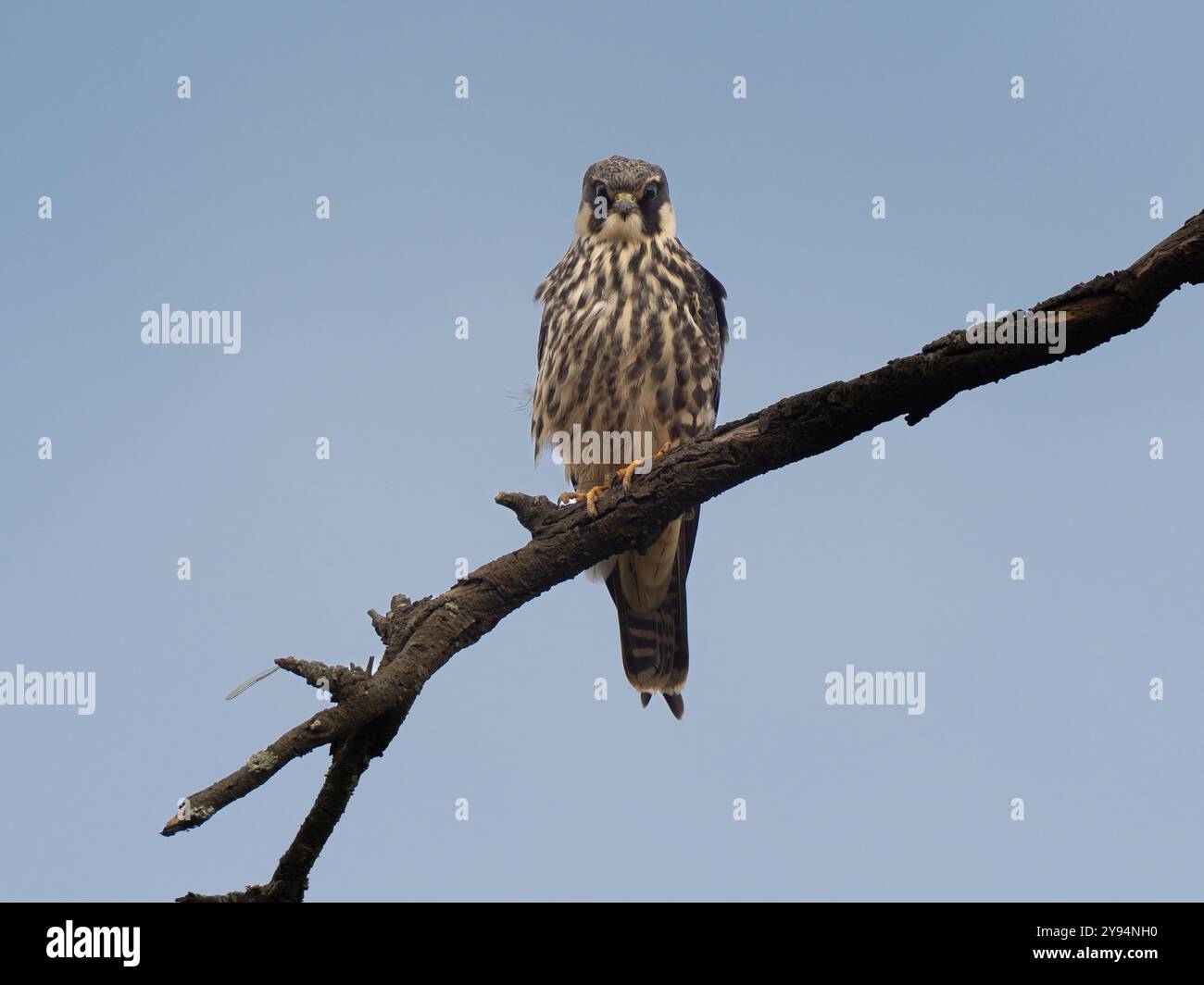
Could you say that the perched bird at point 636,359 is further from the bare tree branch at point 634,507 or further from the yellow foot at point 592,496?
the bare tree branch at point 634,507

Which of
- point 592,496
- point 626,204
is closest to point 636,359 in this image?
point 626,204

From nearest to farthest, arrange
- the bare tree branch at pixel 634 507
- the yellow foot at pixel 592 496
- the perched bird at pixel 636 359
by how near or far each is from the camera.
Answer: the bare tree branch at pixel 634 507
the yellow foot at pixel 592 496
the perched bird at pixel 636 359

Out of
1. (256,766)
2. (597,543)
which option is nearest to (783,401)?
(597,543)

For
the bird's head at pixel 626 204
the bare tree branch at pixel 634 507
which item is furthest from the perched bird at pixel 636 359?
the bare tree branch at pixel 634 507

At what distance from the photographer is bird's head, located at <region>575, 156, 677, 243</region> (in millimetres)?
6574

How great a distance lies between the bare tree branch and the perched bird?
760 millimetres

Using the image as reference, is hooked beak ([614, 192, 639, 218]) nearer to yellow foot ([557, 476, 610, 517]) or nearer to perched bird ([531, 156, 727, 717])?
perched bird ([531, 156, 727, 717])

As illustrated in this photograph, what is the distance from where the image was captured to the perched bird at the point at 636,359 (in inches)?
243

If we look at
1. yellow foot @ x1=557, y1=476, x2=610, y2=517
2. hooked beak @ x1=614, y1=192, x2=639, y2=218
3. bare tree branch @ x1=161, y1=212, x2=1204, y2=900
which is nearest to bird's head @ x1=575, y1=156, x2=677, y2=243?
hooked beak @ x1=614, y1=192, x2=639, y2=218

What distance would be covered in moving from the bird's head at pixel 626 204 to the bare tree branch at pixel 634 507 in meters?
2.12

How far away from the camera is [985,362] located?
3.99 m
